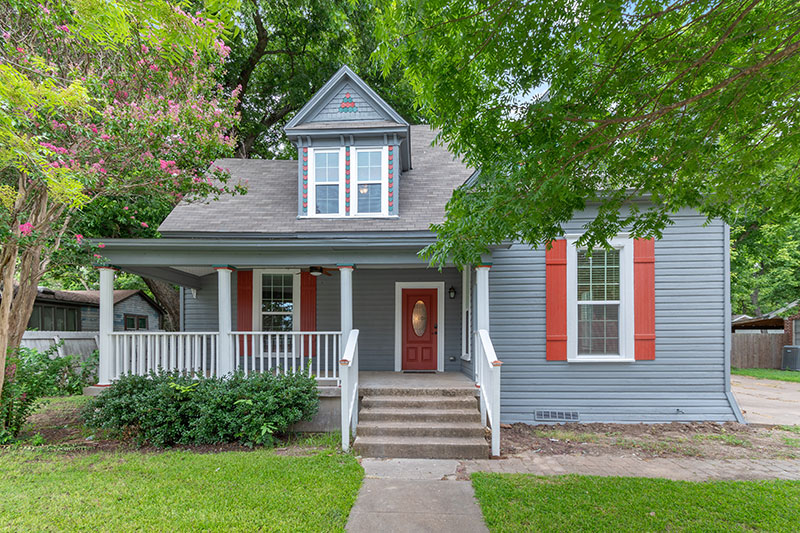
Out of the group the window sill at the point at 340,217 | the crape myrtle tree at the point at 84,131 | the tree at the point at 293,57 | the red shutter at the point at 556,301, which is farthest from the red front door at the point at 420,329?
the tree at the point at 293,57

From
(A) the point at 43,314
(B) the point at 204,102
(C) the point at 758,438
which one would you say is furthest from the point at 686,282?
(A) the point at 43,314

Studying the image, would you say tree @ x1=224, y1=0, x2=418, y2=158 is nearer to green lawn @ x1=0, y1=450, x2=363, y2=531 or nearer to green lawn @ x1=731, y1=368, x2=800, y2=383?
green lawn @ x1=0, y1=450, x2=363, y2=531

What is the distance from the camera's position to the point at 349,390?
570 cm

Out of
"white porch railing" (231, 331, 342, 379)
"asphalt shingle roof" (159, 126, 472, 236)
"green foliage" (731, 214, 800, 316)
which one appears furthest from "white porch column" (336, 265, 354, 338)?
"green foliage" (731, 214, 800, 316)

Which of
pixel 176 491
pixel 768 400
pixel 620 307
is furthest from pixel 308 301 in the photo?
pixel 768 400

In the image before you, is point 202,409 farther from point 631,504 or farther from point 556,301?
point 556,301

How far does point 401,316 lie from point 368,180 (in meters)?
2.75

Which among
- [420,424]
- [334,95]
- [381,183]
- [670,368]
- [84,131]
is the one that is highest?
[334,95]

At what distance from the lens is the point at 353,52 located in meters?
13.4

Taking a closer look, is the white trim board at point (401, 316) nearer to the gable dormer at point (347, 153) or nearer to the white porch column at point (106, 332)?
the gable dormer at point (347, 153)

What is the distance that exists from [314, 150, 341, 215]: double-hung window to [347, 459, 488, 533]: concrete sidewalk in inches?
186

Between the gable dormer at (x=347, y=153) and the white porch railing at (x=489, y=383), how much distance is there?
3094mm

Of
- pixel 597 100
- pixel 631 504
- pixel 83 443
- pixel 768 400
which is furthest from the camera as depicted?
pixel 768 400

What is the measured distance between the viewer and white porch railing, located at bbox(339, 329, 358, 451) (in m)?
5.45
